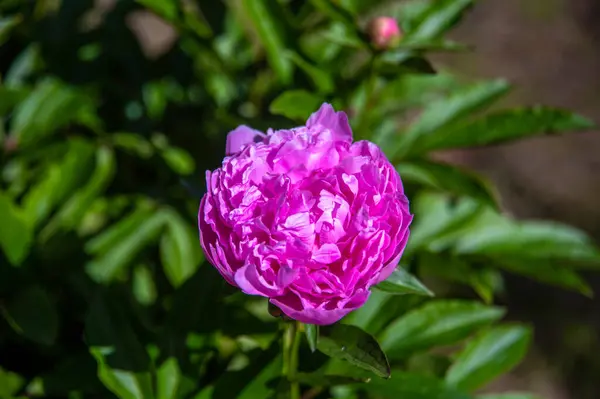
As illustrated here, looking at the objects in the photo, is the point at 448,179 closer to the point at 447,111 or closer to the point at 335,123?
the point at 447,111

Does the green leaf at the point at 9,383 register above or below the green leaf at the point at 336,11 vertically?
below

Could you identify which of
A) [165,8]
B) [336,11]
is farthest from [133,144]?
[336,11]

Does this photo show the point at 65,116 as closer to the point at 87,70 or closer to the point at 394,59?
the point at 87,70

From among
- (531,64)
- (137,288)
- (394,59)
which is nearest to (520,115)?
(394,59)

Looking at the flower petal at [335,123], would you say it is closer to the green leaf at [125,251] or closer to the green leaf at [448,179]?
the green leaf at [448,179]

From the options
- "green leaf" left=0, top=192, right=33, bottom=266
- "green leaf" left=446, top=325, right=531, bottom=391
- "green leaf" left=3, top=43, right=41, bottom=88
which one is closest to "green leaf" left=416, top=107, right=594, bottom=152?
"green leaf" left=446, top=325, right=531, bottom=391

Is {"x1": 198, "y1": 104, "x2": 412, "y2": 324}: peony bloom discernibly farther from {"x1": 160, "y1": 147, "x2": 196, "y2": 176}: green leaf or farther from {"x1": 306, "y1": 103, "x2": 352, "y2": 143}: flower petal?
{"x1": 160, "y1": 147, "x2": 196, "y2": 176}: green leaf

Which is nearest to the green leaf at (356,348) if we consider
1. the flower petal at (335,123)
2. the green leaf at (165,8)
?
the flower petal at (335,123)
